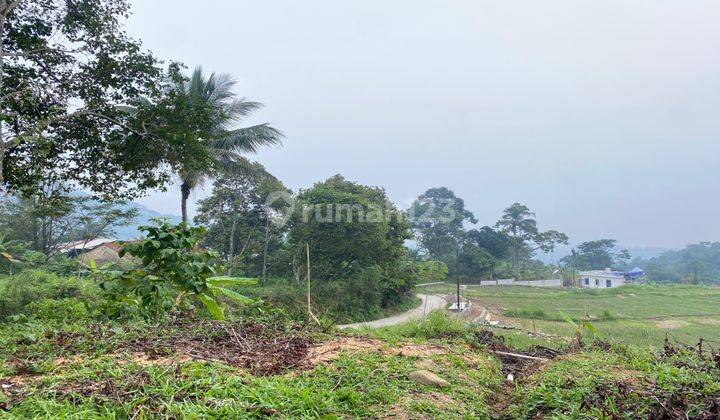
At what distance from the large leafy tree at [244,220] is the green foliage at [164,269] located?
52.1 ft

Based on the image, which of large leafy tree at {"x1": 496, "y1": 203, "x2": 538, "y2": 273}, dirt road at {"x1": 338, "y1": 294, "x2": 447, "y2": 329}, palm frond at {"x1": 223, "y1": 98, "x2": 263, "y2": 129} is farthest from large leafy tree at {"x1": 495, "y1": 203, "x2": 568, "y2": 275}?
palm frond at {"x1": 223, "y1": 98, "x2": 263, "y2": 129}

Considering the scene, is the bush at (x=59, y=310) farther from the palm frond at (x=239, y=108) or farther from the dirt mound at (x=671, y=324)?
the dirt mound at (x=671, y=324)

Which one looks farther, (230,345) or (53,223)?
(53,223)

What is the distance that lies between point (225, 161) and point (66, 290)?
8110 mm

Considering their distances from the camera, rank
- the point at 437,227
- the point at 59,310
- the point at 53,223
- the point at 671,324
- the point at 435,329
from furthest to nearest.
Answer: the point at 437,227
the point at 53,223
the point at 671,324
the point at 435,329
the point at 59,310

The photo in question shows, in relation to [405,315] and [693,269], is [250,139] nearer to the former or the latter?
[405,315]

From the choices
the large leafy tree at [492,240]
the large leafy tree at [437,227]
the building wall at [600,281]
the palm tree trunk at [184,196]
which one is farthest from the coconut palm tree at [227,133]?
the building wall at [600,281]

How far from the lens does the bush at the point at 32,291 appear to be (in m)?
6.93

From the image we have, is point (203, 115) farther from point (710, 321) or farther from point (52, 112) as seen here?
point (710, 321)

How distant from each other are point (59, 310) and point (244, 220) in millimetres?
15785

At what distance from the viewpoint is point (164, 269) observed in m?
4.09

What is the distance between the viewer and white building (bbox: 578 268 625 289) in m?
40.0

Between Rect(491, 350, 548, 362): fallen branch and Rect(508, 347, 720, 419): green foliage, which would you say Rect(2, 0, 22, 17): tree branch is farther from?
Rect(491, 350, 548, 362): fallen branch

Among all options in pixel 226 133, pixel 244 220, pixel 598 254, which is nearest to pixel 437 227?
pixel 598 254
